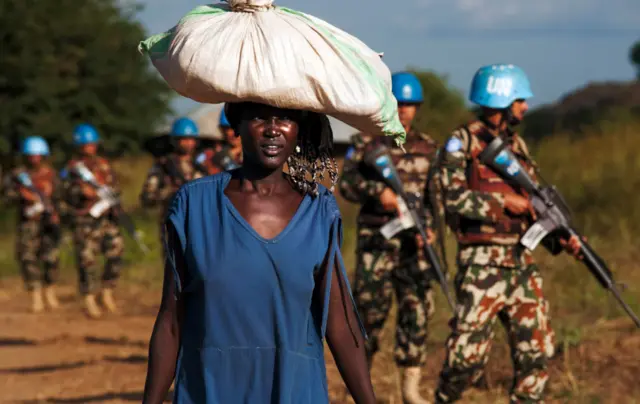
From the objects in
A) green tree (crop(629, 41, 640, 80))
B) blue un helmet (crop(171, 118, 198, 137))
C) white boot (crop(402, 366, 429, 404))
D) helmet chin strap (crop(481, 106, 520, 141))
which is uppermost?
green tree (crop(629, 41, 640, 80))

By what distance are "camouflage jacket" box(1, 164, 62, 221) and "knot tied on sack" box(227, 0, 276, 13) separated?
11.1m

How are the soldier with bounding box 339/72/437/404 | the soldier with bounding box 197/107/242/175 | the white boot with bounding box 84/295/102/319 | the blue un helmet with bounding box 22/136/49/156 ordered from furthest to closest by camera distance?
1. the blue un helmet with bounding box 22/136/49/156
2. the white boot with bounding box 84/295/102/319
3. the soldier with bounding box 197/107/242/175
4. the soldier with bounding box 339/72/437/404

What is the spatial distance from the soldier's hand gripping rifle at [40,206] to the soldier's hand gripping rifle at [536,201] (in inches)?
350

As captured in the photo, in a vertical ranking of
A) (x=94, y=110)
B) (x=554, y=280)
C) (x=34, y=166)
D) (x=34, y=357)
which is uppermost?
(x=94, y=110)

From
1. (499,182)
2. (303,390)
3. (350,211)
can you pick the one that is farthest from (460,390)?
(350,211)

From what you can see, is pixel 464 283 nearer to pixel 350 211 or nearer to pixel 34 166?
pixel 34 166

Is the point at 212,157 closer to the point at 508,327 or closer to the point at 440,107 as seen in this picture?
the point at 508,327

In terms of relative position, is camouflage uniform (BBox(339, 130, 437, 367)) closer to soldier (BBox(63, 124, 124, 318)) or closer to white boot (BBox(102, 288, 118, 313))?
soldier (BBox(63, 124, 124, 318))

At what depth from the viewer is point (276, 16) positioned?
316 cm

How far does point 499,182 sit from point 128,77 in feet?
78.0

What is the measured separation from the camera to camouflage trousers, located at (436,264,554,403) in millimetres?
6156

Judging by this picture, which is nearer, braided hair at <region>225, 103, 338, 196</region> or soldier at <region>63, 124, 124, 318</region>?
braided hair at <region>225, 103, 338, 196</region>

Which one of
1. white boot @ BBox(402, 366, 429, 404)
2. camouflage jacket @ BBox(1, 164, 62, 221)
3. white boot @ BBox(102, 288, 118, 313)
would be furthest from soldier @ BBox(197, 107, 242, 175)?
camouflage jacket @ BBox(1, 164, 62, 221)

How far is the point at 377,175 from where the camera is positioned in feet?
25.3
